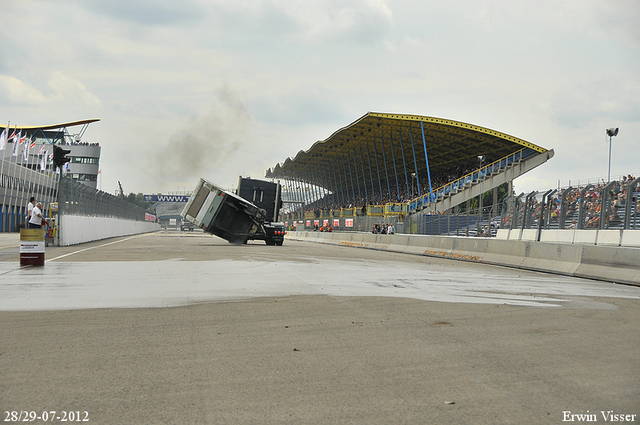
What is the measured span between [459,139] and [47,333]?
60.1 meters

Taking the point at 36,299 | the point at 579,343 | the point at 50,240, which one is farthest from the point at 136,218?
the point at 579,343

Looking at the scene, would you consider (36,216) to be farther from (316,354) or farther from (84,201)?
(316,354)

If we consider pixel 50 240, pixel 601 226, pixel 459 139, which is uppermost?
pixel 459 139

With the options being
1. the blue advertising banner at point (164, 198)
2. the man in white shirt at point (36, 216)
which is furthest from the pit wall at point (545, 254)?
the blue advertising banner at point (164, 198)

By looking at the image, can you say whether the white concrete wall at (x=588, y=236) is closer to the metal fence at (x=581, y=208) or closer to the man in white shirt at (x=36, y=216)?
the metal fence at (x=581, y=208)

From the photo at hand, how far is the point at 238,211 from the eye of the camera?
29891 mm

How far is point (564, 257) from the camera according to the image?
15.3 metres

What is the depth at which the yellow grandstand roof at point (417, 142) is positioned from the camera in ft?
191

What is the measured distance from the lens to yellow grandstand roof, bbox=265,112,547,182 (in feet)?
191

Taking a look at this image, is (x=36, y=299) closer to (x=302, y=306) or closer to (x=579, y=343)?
(x=302, y=306)

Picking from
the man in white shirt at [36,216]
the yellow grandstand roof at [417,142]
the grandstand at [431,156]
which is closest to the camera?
the man in white shirt at [36,216]

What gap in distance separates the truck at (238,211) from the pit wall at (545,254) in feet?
23.2

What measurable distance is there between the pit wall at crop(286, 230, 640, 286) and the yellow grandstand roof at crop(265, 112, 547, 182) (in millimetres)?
31395

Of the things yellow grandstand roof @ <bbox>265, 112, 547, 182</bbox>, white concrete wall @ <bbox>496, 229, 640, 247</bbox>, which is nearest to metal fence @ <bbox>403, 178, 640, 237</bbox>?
white concrete wall @ <bbox>496, 229, 640, 247</bbox>
